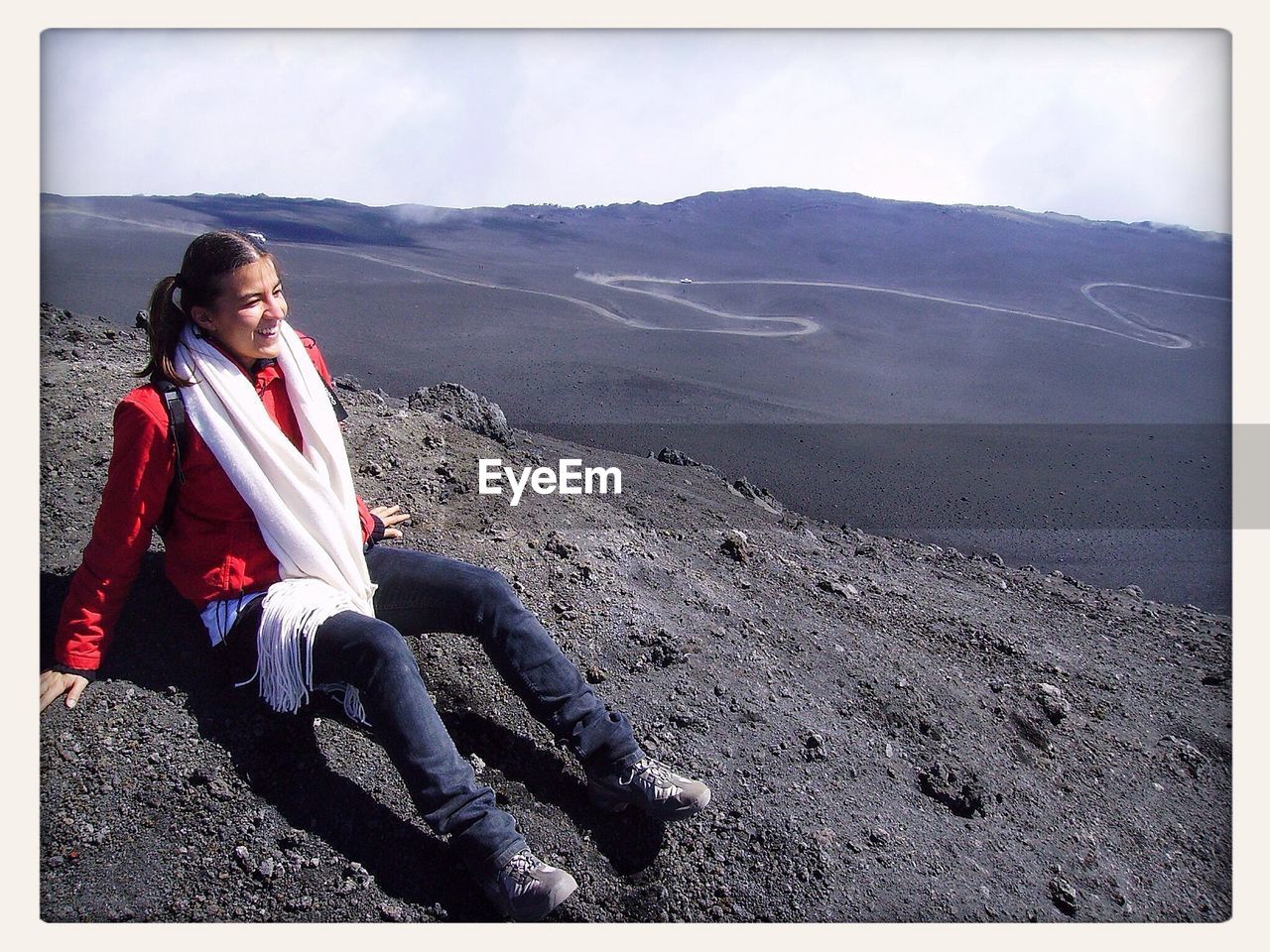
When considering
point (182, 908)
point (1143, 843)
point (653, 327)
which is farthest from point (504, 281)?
point (1143, 843)

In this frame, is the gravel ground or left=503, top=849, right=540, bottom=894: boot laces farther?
the gravel ground

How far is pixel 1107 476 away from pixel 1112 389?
299mm

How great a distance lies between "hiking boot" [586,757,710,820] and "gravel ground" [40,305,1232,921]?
104 millimetres

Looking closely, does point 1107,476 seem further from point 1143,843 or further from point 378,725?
point 378,725

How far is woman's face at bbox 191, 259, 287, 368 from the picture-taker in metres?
2.30

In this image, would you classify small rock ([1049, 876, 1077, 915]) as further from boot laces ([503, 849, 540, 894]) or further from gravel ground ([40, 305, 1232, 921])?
boot laces ([503, 849, 540, 894])

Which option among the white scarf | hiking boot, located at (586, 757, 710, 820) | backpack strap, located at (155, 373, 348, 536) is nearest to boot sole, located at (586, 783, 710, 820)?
hiking boot, located at (586, 757, 710, 820)

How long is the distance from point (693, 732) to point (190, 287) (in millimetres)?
1631

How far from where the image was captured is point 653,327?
147 inches

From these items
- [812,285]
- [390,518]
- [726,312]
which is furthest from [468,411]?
[812,285]

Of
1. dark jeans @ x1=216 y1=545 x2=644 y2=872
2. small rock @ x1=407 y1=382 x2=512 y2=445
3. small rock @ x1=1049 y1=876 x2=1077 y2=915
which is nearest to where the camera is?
dark jeans @ x1=216 y1=545 x2=644 y2=872

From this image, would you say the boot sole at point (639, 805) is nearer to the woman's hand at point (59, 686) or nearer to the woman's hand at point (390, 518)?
the woman's hand at point (390, 518)

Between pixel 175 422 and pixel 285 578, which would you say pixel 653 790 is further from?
pixel 175 422

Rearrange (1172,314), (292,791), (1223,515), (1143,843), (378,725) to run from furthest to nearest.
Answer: (1172,314)
(1223,515)
(1143,843)
(292,791)
(378,725)
